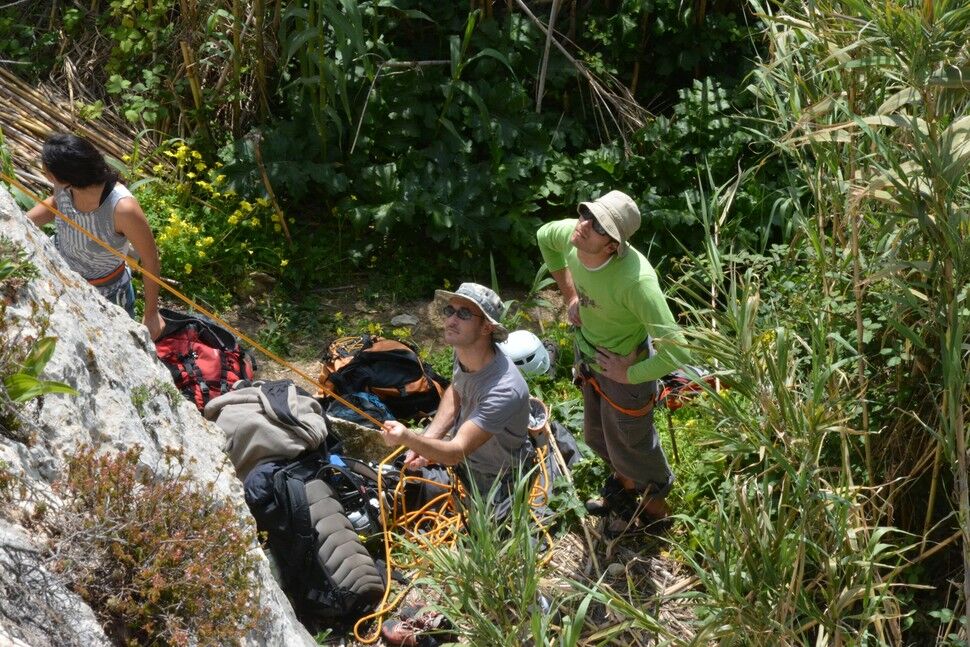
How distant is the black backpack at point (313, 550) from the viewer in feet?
13.0

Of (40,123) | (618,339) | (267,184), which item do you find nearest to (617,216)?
(618,339)

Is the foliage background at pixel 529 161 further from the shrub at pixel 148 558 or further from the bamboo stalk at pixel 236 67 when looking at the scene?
the shrub at pixel 148 558

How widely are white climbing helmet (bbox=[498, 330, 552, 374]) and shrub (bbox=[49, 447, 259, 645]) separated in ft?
9.08

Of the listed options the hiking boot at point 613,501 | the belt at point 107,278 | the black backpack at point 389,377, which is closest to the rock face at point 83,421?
the belt at point 107,278

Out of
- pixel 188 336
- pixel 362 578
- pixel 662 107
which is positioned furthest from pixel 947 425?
pixel 662 107

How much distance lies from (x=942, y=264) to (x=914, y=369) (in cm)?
62

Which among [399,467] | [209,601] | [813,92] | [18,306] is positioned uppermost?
[18,306]

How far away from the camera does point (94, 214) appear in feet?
14.3

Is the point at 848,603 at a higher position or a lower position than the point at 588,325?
lower

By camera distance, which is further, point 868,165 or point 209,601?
point 868,165

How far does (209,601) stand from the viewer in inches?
100.0

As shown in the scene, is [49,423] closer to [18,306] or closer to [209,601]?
[18,306]

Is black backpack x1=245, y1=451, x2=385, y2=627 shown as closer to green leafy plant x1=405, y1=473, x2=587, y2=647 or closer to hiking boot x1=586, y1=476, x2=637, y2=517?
green leafy plant x1=405, y1=473, x2=587, y2=647

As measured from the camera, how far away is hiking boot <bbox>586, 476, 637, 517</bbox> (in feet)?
14.8
